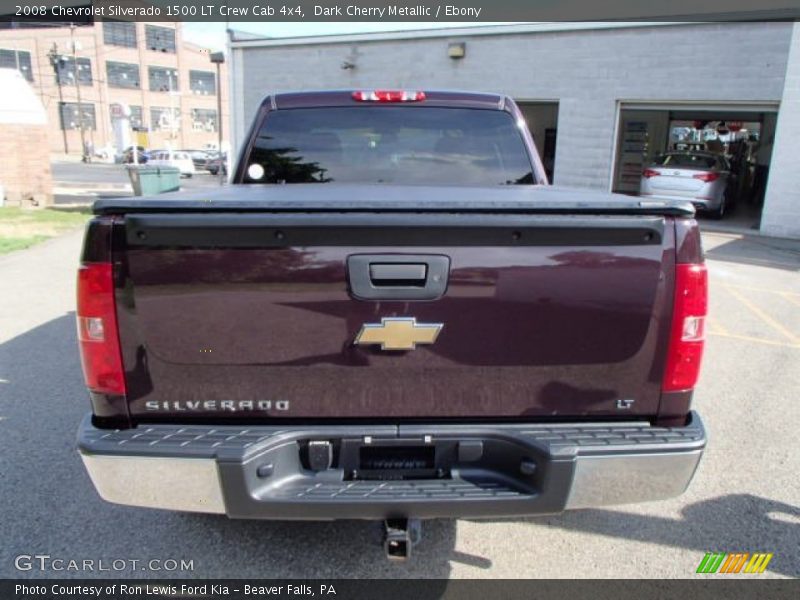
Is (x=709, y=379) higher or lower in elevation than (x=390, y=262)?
lower

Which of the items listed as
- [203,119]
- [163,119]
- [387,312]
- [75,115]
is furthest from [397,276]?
[203,119]

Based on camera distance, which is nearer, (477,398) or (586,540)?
(477,398)

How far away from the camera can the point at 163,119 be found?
71.5m

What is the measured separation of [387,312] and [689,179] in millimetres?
14935

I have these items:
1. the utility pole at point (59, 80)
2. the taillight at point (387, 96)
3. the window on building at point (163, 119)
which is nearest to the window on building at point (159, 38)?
the window on building at point (163, 119)

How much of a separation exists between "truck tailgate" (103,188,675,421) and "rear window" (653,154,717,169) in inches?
577

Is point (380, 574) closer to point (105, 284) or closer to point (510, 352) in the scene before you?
point (510, 352)

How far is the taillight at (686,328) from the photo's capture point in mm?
2111

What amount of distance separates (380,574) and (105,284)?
1.69 metres

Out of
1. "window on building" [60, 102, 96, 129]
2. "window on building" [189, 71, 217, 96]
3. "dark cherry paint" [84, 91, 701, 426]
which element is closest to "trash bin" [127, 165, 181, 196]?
"dark cherry paint" [84, 91, 701, 426]

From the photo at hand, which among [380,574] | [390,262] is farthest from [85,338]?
[380,574]

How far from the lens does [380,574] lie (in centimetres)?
271

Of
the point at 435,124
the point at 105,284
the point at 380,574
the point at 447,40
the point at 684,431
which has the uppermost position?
the point at 447,40

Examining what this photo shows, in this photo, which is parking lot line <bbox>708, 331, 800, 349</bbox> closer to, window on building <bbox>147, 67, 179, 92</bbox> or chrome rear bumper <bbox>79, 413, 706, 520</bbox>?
chrome rear bumper <bbox>79, 413, 706, 520</bbox>
